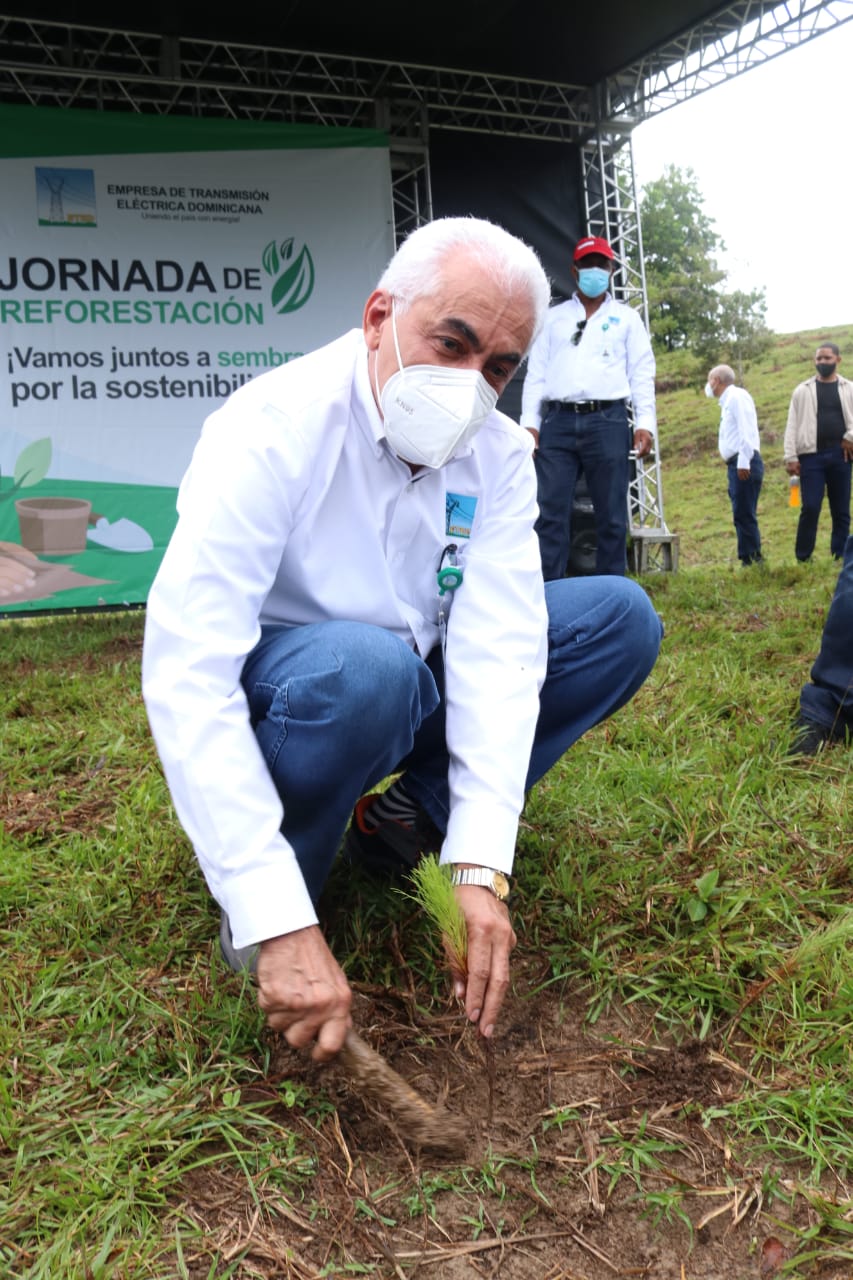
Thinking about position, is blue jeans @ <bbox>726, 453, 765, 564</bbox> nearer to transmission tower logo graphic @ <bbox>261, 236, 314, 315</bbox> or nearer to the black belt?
the black belt

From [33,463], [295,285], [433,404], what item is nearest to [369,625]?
[433,404]

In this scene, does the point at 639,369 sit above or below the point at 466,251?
above

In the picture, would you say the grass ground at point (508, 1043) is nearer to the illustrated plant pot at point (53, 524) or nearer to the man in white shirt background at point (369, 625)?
the man in white shirt background at point (369, 625)

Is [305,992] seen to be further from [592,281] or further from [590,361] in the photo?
[592,281]

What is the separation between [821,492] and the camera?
8.13 metres

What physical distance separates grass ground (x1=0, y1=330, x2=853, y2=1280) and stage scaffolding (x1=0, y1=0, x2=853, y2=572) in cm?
544

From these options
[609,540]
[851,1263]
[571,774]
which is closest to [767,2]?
[609,540]

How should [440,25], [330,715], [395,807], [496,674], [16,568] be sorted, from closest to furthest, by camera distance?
[330,715] < [496,674] < [395,807] < [16,568] < [440,25]

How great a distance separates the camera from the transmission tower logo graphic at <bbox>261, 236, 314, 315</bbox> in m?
6.77

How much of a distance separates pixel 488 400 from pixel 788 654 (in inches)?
100

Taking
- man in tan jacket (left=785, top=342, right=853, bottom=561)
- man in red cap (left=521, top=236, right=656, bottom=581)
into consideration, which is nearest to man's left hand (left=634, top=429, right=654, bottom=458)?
man in red cap (left=521, top=236, right=656, bottom=581)

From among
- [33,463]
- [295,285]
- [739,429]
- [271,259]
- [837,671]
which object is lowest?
[837,671]

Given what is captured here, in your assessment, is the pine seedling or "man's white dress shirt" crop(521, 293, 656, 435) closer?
the pine seedling

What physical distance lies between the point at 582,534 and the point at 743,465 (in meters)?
2.00
